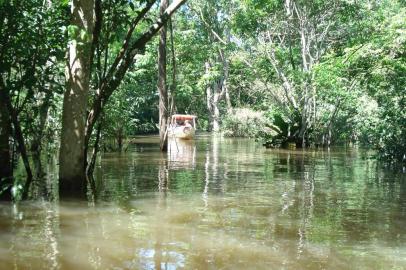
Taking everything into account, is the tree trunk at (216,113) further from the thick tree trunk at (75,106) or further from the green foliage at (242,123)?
the thick tree trunk at (75,106)

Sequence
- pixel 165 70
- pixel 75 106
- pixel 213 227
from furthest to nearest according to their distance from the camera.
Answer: pixel 165 70, pixel 75 106, pixel 213 227

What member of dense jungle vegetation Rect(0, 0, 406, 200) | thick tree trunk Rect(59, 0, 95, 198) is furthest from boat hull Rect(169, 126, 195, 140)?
thick tree trunk Rect(59, 0, 95, 198)

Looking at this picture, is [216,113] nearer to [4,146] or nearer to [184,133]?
[184,133]

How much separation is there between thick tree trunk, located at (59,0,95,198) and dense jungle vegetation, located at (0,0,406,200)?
0.02 metres

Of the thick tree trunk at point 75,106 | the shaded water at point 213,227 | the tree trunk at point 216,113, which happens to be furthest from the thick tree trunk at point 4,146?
the tree trunk at point 216,113

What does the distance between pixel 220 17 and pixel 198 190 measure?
22318 millimetres

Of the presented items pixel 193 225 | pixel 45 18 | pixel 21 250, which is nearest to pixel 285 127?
pixel 45 18

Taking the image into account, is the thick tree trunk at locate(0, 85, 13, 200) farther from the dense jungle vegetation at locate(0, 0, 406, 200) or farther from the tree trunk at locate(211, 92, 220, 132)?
A: the tree trunk at locate(211, 92, 220, 132)

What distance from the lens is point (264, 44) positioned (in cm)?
Result: 2280

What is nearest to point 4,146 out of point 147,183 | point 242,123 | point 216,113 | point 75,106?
point 75,106

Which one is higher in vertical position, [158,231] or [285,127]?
[285,127]

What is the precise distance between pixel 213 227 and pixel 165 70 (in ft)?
45.9

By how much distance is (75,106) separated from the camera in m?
7.74

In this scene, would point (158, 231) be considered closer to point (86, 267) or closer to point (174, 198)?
point (86, 267)
